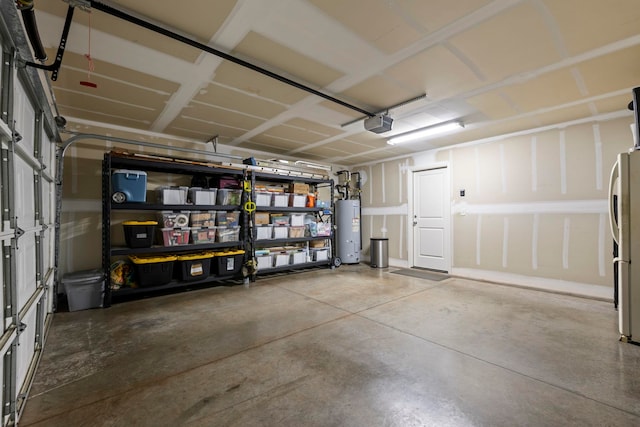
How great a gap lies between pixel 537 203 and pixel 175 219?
5.72 m

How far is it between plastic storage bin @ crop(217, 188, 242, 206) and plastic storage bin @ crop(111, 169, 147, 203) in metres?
1.15

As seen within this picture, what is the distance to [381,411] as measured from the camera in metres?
1.59

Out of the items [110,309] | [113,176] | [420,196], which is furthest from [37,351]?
[420,196]

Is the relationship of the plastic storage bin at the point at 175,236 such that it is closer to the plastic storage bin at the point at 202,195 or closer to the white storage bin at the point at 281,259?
the plastic storage bin at the point at 202,195

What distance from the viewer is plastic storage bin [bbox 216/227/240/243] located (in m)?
4.59

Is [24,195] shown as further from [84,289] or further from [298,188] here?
[298,188]

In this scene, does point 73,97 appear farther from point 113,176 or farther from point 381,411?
point 381,411

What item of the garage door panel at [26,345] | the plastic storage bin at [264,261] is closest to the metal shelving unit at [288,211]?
the plastic storage bin at [264,261]

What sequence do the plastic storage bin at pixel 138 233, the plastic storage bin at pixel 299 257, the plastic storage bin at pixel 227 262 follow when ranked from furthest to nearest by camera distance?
the plastic storage bin at pixel 299 257 → the plastic storage bin at pixel 227 262 → the plastic storage bin at pixel 138 233

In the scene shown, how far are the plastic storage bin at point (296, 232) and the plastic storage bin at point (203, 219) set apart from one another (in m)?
1.54

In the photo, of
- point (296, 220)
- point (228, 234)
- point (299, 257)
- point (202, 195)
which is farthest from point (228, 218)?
point (299, 257)

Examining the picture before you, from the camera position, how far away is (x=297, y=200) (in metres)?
5.65

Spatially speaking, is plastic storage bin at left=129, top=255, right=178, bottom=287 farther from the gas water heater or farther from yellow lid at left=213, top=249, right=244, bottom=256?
the gas water heater

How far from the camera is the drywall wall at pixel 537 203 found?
12.5 feet
